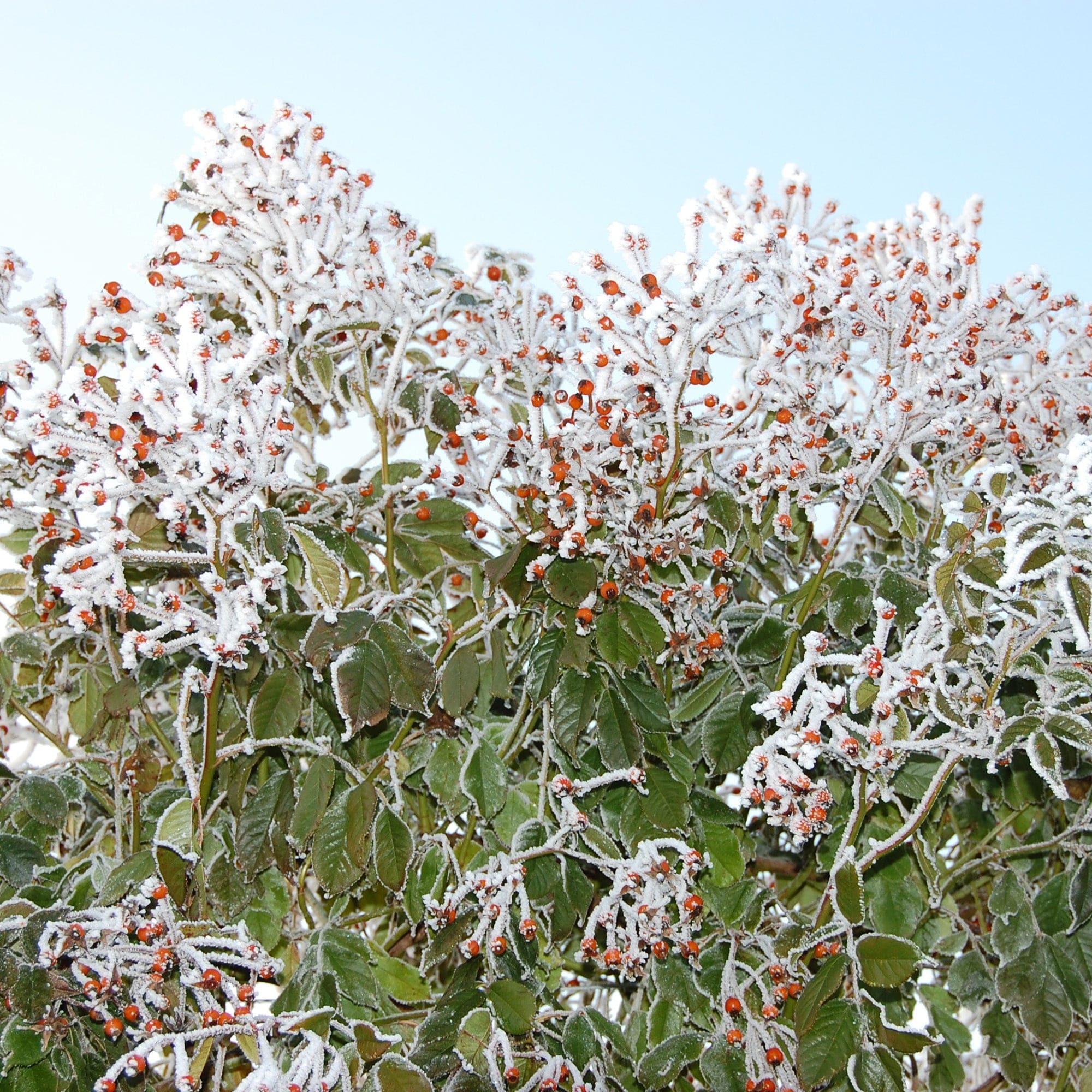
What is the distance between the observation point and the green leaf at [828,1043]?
58.3 inches

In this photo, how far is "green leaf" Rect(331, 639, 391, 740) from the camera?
1550 millimetres

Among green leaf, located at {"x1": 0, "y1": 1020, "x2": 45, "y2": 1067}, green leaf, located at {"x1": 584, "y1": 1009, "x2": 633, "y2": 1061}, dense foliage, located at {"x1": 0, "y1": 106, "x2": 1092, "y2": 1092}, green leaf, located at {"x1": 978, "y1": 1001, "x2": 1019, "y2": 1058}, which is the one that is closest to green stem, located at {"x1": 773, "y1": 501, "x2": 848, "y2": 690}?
dense foliage, located at {"x1": 0, "y1": 106, "x2": 1092, "y2": 1092}

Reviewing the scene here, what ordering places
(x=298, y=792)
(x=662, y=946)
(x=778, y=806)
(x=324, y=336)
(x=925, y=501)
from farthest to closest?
(x=925, y=501)
(x=324, y=336)
(x=298, y=792)
(x=662, y=946)
(x=778, y=806)

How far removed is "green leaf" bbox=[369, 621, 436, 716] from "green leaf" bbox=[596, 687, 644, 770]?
0.27m

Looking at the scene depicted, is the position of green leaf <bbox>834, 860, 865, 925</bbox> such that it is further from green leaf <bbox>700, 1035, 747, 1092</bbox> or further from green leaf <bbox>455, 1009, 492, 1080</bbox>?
green leaf <bbox>455, 1009, 492, 1080</bbox>

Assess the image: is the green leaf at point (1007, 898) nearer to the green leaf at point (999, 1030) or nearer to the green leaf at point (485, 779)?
the green leaf at point (999, 1030)

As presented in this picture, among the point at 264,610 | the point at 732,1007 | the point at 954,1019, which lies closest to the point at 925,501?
the point at 954,1019

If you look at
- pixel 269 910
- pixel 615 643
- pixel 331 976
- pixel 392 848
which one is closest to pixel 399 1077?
pixel 331 976

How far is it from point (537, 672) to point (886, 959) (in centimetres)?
64

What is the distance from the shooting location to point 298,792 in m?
1.70

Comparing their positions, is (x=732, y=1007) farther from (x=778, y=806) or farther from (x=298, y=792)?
(x=298, y=792)

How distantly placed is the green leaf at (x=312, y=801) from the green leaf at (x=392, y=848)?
→ 0.31 ft

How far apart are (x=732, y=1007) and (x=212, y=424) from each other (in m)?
1.10

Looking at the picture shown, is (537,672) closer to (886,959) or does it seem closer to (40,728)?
(886,959)
